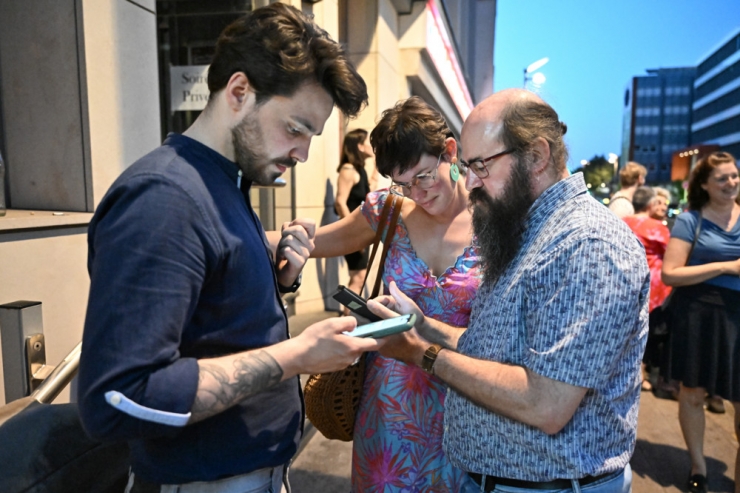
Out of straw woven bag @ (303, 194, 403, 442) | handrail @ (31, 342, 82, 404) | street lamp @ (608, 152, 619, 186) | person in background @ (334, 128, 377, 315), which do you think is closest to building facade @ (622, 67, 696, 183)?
street lamp @ (608, 152, 619, 186)

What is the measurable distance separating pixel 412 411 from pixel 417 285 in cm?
49

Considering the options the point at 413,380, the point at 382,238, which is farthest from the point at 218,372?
the point at 382,238

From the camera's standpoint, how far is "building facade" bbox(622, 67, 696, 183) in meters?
108

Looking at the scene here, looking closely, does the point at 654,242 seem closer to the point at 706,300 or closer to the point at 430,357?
the point at 706,300

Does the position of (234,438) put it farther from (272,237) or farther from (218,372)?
(272,237)

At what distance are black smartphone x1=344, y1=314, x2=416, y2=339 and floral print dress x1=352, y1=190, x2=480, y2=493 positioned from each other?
593 mm

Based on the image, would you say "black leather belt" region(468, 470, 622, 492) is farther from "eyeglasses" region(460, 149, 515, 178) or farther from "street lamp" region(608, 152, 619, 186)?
"street lamp" region(608, 152, 619, 186)

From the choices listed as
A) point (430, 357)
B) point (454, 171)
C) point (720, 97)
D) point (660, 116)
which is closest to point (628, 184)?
point (454, 171)

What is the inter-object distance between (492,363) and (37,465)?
1187 millimetres

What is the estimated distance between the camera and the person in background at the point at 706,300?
3453 mm

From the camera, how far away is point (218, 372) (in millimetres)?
1083

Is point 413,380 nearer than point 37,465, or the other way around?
point 37,465

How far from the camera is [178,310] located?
986mm

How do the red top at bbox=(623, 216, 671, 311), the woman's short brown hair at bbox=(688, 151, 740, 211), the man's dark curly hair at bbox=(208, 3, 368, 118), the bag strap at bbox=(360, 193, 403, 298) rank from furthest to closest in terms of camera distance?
the red top at bbox=(623, 216, 671, 311)
the woman's short brown hair at bbox=(688, 151, 740, 211)
the bag strap at bbox=(360, 193, 403, 298)
the man's dark curly hair at bbox=(208, 3, 368, 118)
